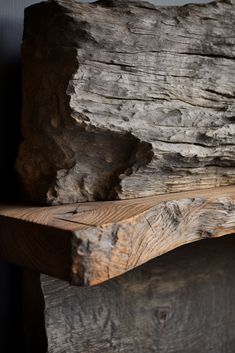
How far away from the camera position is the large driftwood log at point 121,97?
3.22ft

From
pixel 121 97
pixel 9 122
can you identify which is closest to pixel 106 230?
pixel 121 97

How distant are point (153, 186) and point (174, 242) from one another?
0.18 metres

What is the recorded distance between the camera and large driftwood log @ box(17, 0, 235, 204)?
982 mm

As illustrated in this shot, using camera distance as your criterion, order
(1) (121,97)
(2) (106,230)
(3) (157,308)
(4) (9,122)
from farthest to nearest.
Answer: (3) (157,308) < (4) (9,122) < (1) (121,97) < (2) (106,230)

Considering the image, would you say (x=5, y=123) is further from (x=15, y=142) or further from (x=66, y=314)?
(x=66, y=314)

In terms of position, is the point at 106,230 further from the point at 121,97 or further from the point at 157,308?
the point at 157,308

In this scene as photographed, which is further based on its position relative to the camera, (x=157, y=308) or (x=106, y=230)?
(x=157, y=308)

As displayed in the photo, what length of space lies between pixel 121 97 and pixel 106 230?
1.09 feet

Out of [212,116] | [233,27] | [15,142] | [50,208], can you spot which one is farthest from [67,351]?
[233,27]

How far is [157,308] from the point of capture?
1314 mm

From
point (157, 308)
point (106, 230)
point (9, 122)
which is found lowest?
point (157, 308)

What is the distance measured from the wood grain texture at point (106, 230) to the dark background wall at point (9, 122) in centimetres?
16

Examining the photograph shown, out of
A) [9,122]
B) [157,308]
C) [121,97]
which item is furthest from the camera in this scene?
[157,308]

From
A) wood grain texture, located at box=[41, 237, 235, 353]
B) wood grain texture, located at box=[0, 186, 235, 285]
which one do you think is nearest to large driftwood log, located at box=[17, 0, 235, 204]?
wood grain texture, located at box=[0, 186, 235, 285]
